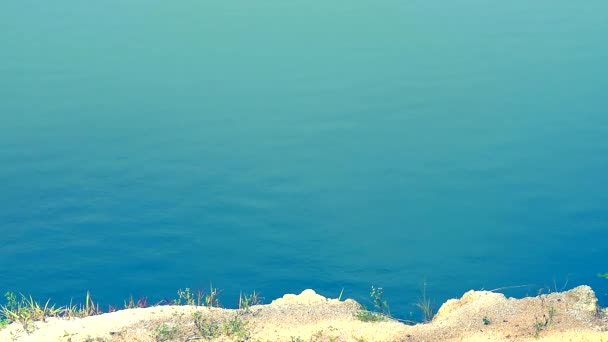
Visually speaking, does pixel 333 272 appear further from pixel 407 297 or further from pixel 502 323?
pixel 502 323

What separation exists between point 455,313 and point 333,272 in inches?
106

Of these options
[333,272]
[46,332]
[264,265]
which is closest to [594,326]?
[333,272]

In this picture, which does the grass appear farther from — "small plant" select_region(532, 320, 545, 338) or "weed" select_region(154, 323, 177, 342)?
"weed" select_region(154, 323, 177, 342)

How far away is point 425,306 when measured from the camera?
10406 mm

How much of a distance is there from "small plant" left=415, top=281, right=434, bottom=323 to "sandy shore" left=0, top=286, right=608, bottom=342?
1.00 metres

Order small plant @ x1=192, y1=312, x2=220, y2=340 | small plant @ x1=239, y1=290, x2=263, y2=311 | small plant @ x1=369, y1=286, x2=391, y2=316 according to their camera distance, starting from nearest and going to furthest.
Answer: small plant @ x1=192, y1=312, x2=220, y2=340 < small plant @ x1=369, y1=286, x2=391, y2=316 < small plant @ x1=239, y1=290, x2=263, y2=311

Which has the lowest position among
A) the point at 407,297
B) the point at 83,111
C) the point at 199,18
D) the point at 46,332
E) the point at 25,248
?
the point at 46,332

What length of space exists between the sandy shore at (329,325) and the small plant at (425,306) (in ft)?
3.29

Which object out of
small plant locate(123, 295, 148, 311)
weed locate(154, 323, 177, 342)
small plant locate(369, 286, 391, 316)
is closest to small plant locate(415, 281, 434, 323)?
small plant locate(369, 286, 391, 316)

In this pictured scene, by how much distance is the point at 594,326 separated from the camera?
8.74 metres

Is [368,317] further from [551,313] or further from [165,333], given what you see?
[165,333]

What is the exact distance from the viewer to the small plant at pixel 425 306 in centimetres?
1023

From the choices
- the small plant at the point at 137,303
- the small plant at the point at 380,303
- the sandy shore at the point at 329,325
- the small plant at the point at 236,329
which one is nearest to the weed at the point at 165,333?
the sandy shore at the point at 329,325

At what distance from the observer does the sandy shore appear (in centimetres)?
866
